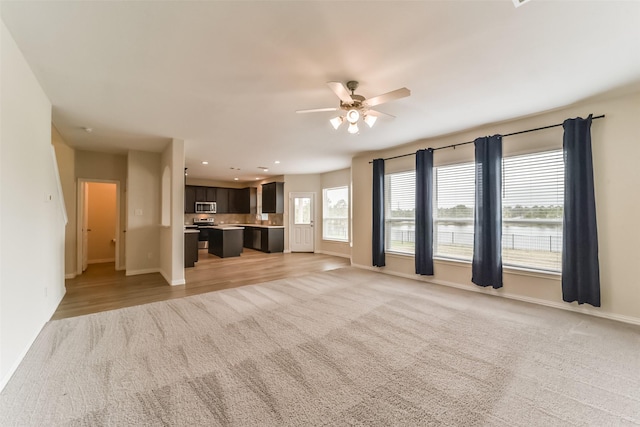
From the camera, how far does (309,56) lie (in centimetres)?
224

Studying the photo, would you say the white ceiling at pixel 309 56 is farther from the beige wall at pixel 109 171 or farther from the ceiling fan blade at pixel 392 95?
the beige wall at pixel 109 171

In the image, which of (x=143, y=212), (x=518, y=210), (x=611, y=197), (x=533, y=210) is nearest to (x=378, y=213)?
(x=518, y=210)

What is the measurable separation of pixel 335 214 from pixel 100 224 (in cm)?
657

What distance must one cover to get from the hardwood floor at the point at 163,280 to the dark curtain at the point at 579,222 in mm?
4145

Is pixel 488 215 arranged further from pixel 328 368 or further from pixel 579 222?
pixel 328 368

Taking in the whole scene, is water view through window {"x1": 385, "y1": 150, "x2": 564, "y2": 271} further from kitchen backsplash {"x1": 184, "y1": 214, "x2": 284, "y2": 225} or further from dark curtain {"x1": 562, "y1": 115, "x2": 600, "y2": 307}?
kitchen backsplash {"x1": 184, "y1": 214, "x2": 284, "y2": 225}

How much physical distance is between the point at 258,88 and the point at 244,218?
860cm

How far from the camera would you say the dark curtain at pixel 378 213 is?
561cm

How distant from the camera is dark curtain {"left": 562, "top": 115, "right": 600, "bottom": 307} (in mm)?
3184

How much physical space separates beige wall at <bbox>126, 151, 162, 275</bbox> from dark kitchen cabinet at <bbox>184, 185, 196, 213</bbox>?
3.70 meters

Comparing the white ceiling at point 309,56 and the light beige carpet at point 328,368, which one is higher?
the white ceiling at point 309,56

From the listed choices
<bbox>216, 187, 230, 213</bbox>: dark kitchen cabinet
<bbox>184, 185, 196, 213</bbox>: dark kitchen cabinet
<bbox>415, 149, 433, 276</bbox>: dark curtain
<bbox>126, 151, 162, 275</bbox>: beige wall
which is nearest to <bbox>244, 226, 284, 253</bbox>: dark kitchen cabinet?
<bbox>216, 187, 230, 213</bbox>: dark kitchen cabinet

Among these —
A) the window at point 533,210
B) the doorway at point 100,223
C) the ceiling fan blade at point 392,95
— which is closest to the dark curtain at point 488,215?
the window at point 533,210

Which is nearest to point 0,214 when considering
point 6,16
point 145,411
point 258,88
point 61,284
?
point 6,16
